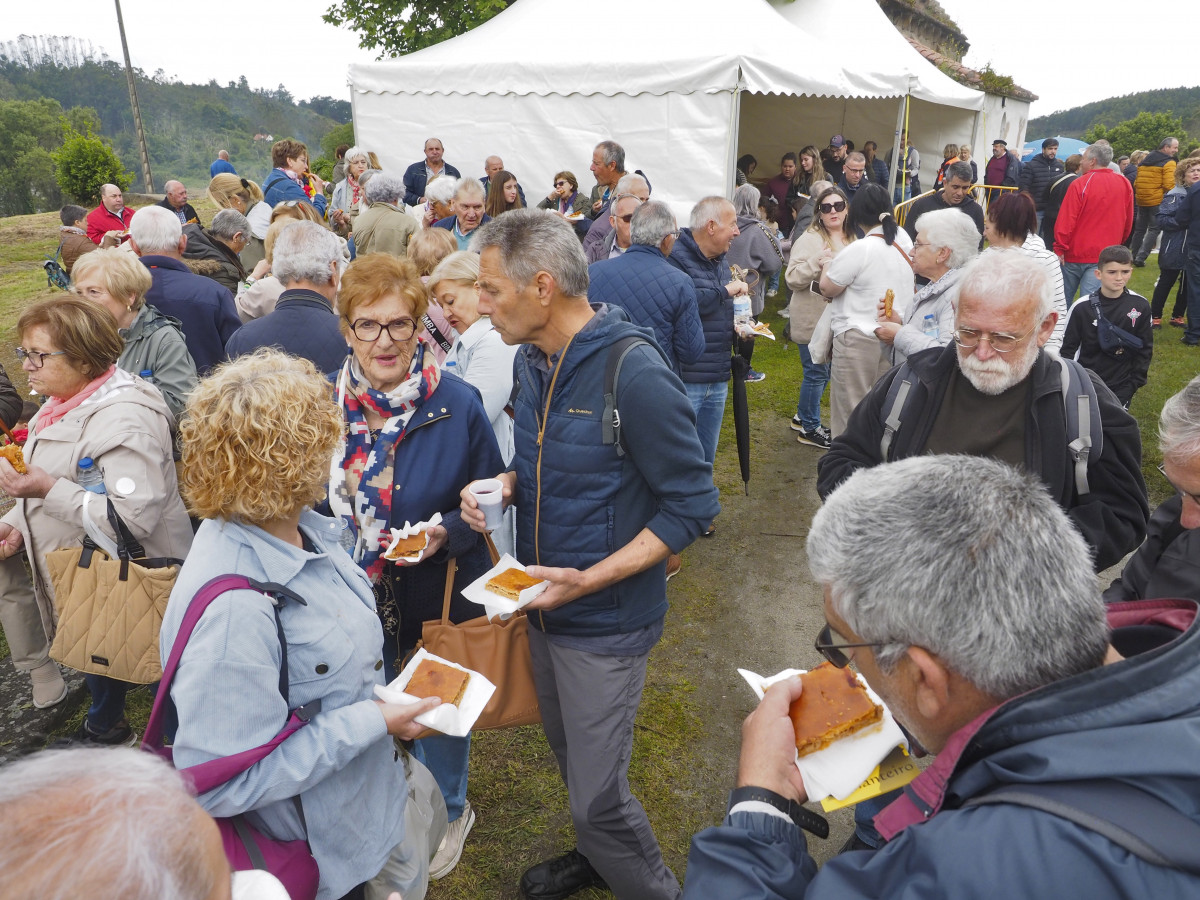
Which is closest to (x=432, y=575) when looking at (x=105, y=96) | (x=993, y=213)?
(x=993, y=213)

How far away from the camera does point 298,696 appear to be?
1698 mm

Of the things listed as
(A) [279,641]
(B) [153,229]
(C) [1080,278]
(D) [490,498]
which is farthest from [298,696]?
(C) [1080,278]

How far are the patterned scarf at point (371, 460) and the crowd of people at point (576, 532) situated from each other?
1cm

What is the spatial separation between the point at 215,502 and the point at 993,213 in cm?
477

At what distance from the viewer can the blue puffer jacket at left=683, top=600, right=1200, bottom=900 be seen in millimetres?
879

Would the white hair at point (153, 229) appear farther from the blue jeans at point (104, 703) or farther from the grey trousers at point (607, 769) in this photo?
the grey trousers at point (607, 769)

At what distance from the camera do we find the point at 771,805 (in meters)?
1.36

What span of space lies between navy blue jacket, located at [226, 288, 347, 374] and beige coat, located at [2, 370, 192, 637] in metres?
0.56

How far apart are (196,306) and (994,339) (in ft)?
13.9

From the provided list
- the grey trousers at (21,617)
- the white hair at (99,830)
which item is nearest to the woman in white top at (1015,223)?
the white hair at (99,830)

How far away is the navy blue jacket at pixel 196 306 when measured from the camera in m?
4.43

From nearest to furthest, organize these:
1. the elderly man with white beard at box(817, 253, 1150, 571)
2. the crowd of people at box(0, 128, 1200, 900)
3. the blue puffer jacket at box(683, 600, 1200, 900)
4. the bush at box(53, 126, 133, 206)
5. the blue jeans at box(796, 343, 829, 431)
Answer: the blue puffer jacket at box(683, 600, 1200, 900) < the crowd of people at box(0, 128, 1200, 900) < the elderly man with white beard at box(817, 253, 1150, 571) < the blue jeans at box(796, 343, 829, 431) < the bush at box(53, 126, 133, 206)

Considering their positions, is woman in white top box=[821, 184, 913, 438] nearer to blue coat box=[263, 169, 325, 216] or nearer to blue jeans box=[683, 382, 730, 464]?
blue jeans box=[683, 382, 730, 464]

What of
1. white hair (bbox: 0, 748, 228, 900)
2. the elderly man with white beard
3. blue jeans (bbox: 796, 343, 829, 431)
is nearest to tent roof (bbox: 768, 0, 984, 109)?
blue jeans (bbox: 796, 343, 829, 431)
